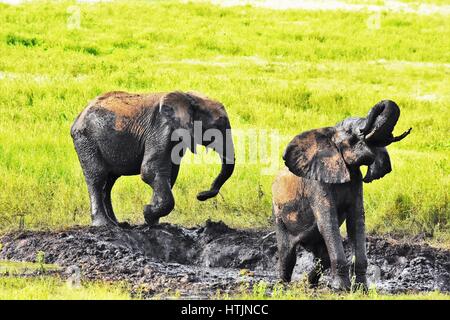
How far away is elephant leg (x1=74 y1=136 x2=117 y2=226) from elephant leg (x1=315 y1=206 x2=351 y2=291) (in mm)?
4210

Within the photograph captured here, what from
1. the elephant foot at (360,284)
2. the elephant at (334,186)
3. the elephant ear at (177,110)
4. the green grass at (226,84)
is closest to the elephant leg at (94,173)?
the green grass at (226,84)

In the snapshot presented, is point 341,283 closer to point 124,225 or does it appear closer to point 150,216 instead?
point 150,216

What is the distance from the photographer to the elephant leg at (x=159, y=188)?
14773 mm

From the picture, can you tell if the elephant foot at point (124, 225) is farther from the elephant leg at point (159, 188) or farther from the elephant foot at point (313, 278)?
the elephant foot at point (313, 278)

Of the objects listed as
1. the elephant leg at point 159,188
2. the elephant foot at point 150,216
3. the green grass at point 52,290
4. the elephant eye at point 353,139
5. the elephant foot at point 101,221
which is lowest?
the green grass at point 52,290

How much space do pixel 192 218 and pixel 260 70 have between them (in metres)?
12.5

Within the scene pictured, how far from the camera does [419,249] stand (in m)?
14.4

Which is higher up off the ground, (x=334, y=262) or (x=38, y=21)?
(x=38, y=21)

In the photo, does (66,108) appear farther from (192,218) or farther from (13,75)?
(192,218)

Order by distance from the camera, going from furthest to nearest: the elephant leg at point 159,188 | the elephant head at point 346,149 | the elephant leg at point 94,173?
1. the elephant leg at point 94,173
2. the elephant leg at point 159,188
3. the elephant head at point 346,149

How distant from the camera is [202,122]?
15078 mm

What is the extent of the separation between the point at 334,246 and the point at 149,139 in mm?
3764

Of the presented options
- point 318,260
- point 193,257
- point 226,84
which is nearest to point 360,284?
point 318,260
